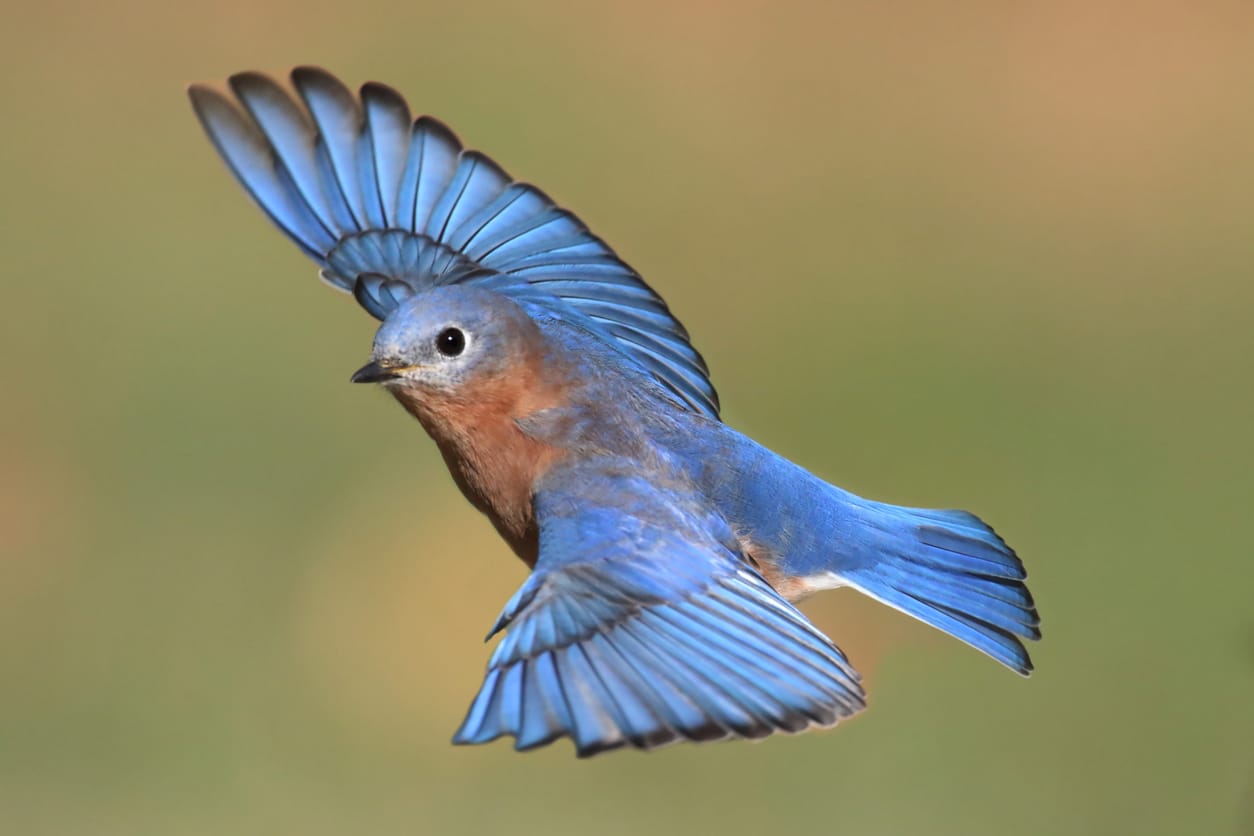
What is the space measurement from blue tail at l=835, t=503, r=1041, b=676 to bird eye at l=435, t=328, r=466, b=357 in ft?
3.15

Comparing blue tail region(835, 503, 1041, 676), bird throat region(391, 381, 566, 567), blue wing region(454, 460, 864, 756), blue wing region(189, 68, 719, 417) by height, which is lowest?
blue wing region(454, 460, 864, 756)

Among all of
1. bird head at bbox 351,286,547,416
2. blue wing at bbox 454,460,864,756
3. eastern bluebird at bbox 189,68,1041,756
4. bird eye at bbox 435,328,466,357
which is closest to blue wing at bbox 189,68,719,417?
eastern bluebird at bbox 189,68,1041,756

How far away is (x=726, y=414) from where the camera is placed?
6.95 meters

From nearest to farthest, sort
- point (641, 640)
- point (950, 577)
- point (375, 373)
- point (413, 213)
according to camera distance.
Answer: point (641, 640), point (375, 373), point (950, 577), point (413, 213)

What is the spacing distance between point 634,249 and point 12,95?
356 cm

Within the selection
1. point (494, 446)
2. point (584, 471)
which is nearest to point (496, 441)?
point (494, 446)

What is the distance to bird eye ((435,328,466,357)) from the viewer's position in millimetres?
3590

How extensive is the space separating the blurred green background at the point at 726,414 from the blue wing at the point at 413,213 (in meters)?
1.61

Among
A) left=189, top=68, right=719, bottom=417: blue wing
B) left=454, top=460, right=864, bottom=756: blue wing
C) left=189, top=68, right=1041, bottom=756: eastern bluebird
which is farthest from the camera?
left=189, top=68, right=719, bottom=417: blue wing

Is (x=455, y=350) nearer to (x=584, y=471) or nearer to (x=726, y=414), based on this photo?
(x=584, y=471)

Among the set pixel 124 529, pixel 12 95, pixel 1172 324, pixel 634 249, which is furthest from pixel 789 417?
pixel 12 95

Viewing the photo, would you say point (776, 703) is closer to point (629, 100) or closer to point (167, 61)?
point (629, 100)

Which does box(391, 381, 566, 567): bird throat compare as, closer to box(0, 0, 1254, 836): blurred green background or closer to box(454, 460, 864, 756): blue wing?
box(454, 460, 864, 756): blue wing

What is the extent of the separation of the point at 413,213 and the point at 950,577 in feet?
5.26
